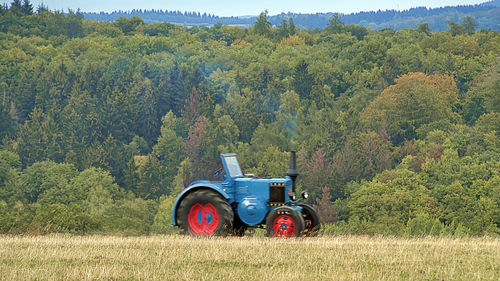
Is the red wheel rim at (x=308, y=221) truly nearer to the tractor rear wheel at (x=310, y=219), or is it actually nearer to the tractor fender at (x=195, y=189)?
the tractor rear wheel at (x=310, y=219)

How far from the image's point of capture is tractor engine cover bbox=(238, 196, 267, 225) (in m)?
18.4

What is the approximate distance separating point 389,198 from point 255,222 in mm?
85257

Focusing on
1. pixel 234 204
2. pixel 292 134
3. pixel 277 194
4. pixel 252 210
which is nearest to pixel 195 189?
pixel 234 204

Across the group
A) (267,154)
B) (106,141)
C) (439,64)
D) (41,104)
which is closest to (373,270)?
(267,154)

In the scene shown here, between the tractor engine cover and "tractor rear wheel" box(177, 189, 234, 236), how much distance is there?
1.13ft

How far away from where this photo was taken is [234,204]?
19.0 meters

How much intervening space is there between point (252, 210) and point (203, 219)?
3.74 ft

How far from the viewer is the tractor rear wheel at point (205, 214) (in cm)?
1825

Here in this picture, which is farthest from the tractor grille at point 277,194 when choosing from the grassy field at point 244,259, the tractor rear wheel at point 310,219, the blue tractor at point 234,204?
the grassy field at point 244,259

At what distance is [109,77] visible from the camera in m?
200

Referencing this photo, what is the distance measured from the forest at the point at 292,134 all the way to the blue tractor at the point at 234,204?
6505 centimetres

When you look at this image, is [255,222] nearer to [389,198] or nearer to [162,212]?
[389,198]

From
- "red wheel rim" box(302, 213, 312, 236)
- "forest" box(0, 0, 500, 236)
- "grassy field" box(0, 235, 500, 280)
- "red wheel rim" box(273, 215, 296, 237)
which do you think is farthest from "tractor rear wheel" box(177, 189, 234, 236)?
"forest" box(0, 0, 500, 236)

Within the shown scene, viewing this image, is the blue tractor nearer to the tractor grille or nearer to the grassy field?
the tractor grille
